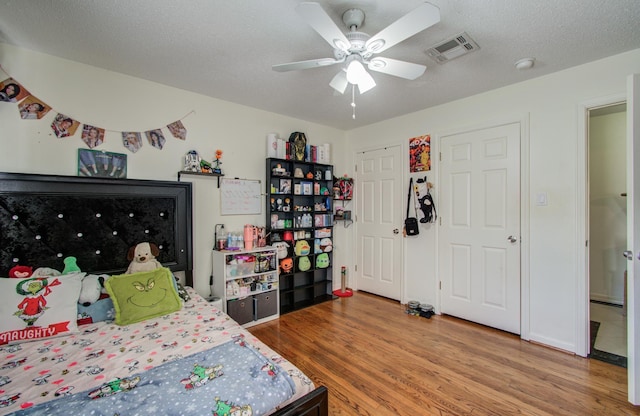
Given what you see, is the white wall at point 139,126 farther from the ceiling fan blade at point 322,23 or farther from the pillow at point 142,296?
the ceiling fan blade at point 322,23

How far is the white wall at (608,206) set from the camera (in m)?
3.52

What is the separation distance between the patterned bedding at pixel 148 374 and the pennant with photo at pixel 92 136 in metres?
1.48

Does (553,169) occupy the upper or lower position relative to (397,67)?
lower

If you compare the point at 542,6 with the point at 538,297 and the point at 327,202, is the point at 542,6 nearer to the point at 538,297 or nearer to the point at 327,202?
the point at 538,297

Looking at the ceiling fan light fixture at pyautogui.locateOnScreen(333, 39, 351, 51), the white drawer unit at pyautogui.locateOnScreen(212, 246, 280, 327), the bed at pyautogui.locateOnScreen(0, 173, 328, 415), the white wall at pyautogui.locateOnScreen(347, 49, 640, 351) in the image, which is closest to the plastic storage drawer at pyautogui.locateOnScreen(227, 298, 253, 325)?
the white drawer unit at pyautogui.locateOnScreen(212, 246, 280, 327)

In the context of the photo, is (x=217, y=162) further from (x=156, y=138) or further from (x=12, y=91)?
(x=12, y=91)

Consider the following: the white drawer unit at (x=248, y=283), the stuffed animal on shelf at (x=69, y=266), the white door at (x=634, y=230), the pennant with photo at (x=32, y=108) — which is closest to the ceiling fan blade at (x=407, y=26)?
the white door at (x=634, y=230)

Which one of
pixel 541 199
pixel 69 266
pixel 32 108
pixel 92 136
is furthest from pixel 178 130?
pixel 541 199

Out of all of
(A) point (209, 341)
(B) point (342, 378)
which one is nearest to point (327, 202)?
(B) point (342, 378)

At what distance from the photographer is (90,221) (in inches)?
89.1

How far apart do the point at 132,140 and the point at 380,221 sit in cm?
299

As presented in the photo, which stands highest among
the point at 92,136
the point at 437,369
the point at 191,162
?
the point at 92,136

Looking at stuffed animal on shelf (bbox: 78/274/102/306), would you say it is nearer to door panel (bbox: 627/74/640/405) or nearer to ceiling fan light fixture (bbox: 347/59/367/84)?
ceiling fan light fixture (bbox: 347/59/367/84)

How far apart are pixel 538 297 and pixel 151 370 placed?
3099 millimetres
